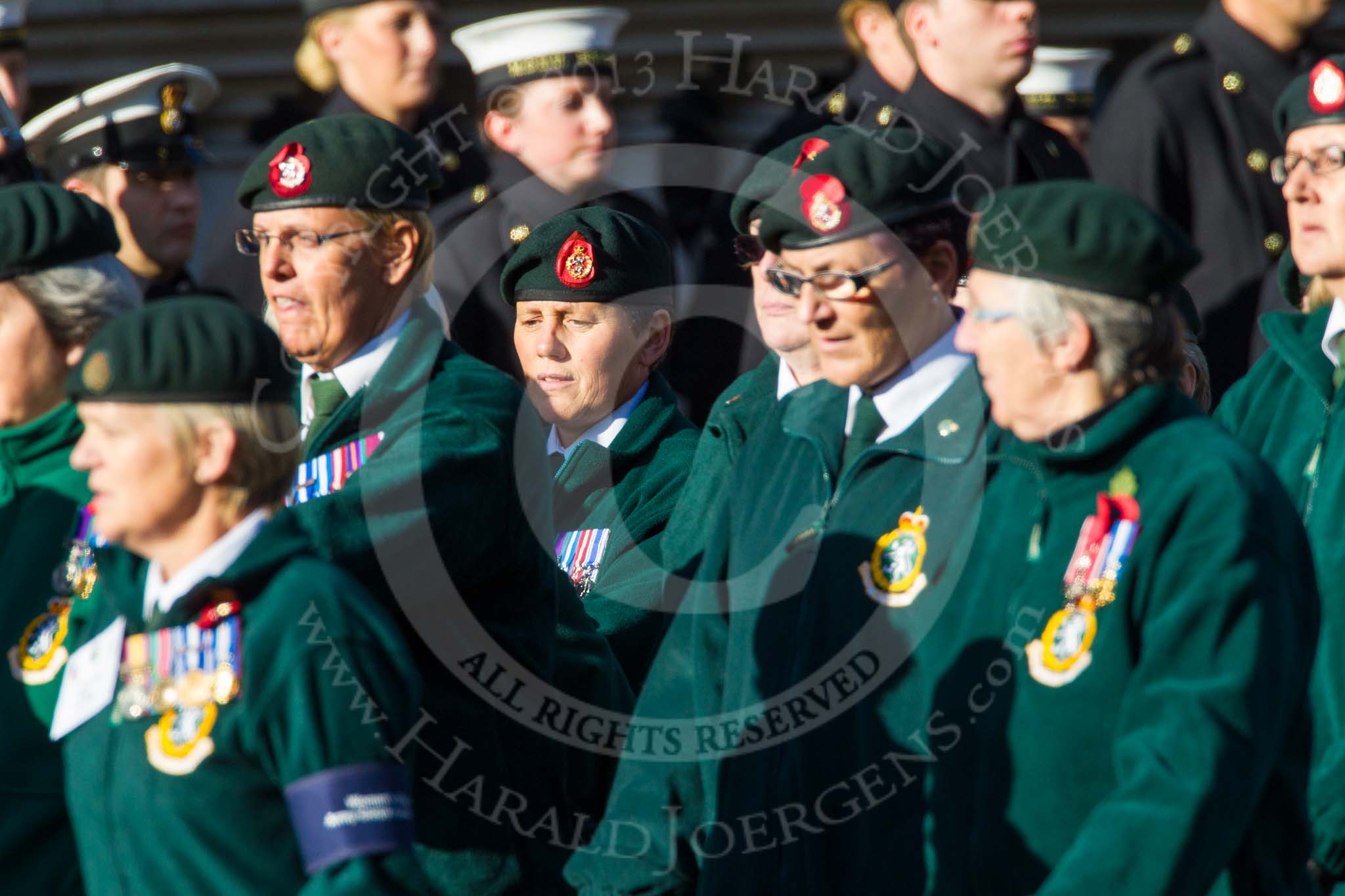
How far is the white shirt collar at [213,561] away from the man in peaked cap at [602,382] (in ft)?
6.94

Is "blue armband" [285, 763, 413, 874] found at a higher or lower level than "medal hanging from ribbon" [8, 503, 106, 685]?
lower

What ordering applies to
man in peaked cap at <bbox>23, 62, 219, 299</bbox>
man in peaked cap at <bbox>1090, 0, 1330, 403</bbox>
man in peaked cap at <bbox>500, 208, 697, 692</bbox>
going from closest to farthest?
1. man in peaked cap at <bbox>500, 208, 697, 692</bbox>
2. man in peaked cap at <bbox>1090, 0, 1330, 403</bbox>
3. man in peaked cap at <bbox>23, 62, 219, 299</bbox>

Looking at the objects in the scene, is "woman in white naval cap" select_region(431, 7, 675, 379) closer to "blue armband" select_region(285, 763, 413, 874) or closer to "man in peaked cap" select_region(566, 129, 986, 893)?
"man in peaked cap" select_region(566, 129, 986, 893)

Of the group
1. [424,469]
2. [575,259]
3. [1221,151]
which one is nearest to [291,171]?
[424,469]

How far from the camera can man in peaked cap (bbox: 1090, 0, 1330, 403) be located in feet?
22.9

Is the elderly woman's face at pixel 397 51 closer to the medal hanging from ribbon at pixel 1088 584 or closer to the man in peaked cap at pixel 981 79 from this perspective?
the man in peaked cap at pixel 981 79

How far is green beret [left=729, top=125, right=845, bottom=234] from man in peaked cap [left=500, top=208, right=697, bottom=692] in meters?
1.06

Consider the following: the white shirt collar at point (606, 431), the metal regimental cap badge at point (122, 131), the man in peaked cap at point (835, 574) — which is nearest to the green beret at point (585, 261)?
the white shirt collar at point (606, 431)

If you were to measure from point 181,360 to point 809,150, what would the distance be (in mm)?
1509

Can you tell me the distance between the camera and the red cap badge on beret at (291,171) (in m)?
4.49

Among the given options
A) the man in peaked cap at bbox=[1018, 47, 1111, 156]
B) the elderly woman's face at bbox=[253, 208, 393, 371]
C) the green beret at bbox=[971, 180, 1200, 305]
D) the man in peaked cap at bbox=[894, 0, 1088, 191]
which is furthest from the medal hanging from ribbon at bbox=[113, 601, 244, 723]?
the man in peaked cap at bbox=[1018, 47, 1111, 156]

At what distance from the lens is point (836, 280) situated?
13.4 ft

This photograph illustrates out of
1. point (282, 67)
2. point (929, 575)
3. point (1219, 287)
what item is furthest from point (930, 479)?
point (282, 67)

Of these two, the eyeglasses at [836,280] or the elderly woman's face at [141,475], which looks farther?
the eyeglasses at [836,280]
